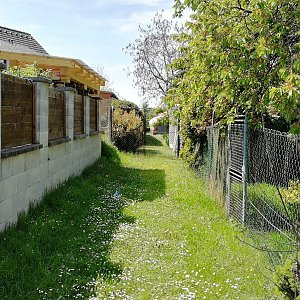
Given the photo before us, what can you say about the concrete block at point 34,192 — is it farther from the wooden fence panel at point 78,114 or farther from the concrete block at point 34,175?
the wooden fence panel at point 78,114

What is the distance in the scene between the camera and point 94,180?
30.5 ft

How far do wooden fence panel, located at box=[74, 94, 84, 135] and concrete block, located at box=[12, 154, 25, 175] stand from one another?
13.5 feet

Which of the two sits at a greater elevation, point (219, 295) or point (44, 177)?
point (44, 177)

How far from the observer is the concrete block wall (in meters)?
4.88

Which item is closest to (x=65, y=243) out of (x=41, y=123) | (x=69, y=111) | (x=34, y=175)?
(x=34, y=175)

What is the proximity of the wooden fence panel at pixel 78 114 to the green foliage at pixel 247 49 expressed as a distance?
4.12 m

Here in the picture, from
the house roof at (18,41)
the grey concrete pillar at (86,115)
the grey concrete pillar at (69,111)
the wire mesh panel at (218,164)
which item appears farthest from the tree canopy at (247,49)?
the house roof at (18,41)

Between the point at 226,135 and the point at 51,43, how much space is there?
79.4 feet

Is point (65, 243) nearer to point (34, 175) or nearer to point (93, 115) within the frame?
point (34, 175)

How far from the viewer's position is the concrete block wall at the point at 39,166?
488 cm

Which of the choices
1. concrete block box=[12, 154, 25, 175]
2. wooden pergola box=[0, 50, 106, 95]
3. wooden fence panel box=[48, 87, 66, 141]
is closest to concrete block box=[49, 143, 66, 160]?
wooden fence panel box=[48, 87, 66, 141]

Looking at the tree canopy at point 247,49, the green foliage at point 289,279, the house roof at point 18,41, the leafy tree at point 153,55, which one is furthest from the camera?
the leafy tree at point 153,55

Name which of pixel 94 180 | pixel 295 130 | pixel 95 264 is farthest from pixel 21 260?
pixel 94 180

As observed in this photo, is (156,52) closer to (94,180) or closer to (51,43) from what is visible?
(51,43)
